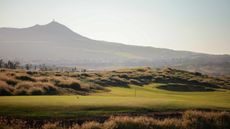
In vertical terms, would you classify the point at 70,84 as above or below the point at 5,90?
below

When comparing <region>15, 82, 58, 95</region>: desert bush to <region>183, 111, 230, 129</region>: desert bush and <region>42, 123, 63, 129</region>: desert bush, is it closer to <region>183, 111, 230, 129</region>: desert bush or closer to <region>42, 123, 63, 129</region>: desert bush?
<region>42, 123, 63, 129</region>: desert bush

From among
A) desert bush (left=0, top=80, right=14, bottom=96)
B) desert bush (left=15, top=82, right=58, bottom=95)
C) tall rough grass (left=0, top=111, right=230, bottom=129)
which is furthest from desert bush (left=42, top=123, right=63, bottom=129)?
desert bush (left=15, top=82, right=58, bottom=95)

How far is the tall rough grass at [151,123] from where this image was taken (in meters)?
21.8

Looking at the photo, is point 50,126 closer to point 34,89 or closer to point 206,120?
point 206,120

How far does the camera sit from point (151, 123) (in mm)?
24938

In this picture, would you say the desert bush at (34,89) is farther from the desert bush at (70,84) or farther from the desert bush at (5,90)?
the desert bush at (70,84)

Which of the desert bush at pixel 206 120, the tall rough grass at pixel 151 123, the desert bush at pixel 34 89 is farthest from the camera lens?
the desert bush at pixel 34 89

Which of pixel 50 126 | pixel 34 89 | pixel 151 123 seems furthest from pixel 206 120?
pixel 34 89

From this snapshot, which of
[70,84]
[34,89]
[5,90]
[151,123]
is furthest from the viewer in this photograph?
[70,84]

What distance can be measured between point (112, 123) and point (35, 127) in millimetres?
5751

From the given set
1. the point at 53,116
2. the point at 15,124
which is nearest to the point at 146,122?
the point at 53,116

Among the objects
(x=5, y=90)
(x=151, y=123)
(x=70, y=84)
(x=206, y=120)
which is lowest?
(x=206, y=120)

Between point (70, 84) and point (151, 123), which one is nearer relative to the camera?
point (151, 123)

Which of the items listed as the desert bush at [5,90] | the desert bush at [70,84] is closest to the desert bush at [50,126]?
the desert bush at [5,90]
